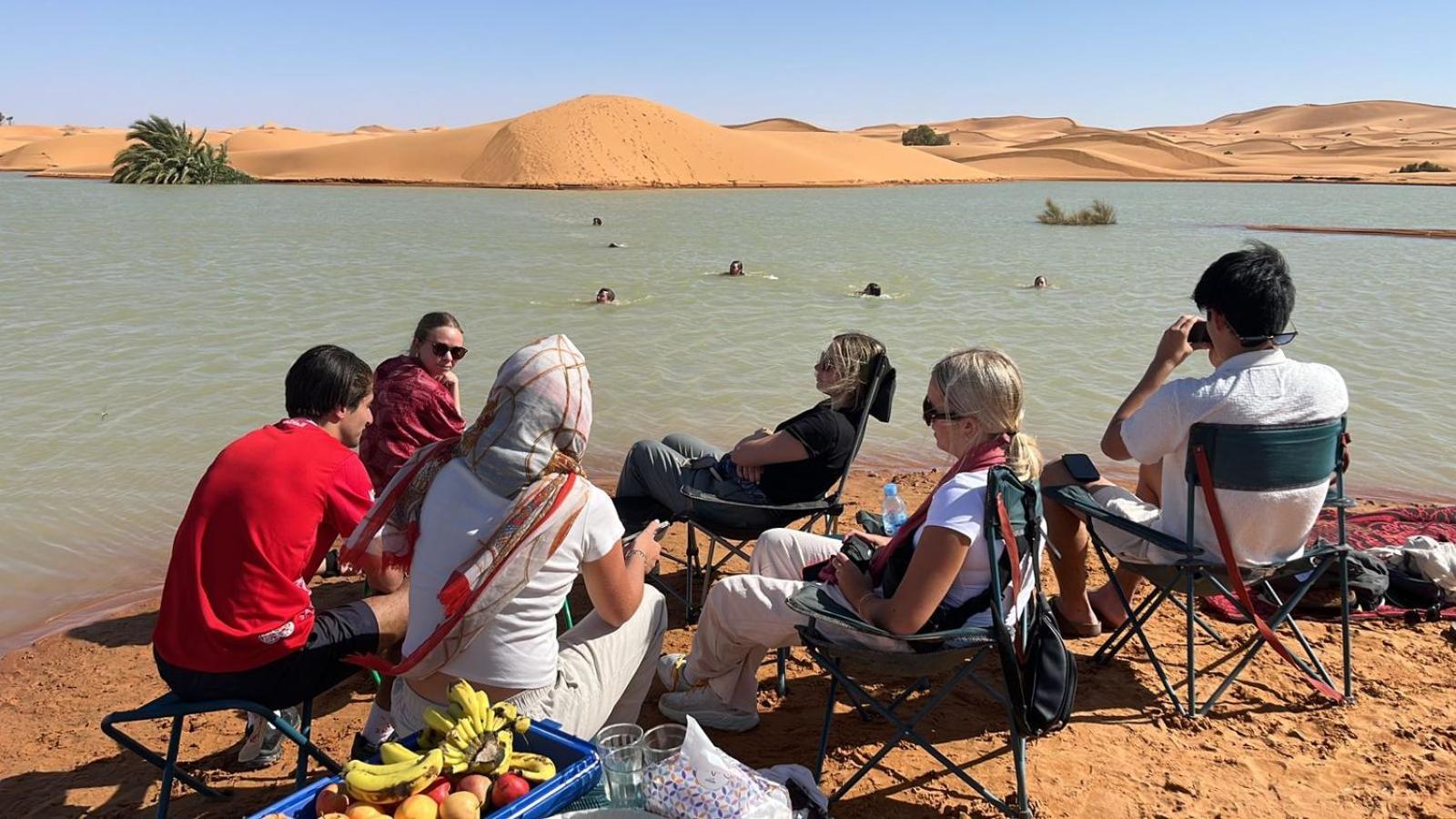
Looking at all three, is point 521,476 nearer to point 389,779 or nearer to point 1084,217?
point 389,779

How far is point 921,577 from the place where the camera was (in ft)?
9.48

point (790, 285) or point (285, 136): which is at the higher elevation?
point (285, 136)

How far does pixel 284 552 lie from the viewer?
3018 millimetres

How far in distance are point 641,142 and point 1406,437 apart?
5602cm

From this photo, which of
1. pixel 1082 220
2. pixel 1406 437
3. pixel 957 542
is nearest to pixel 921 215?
pixel 1082 220

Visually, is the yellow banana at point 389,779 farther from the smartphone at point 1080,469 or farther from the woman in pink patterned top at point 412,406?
the smartphone at point 1080,469

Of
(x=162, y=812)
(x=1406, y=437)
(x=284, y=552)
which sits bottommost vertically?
(x=1406, y=437)

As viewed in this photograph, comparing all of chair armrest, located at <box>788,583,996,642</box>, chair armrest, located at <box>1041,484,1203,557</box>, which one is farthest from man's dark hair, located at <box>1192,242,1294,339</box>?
chair armrest, located at <box>788,583,996,642</box>

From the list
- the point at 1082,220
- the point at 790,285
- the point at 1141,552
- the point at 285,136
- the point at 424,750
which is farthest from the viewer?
the point at 285,136

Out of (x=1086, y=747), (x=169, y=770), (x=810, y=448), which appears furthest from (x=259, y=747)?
(x=1086, y=747)

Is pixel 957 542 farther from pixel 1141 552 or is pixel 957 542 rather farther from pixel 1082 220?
pixel 1082 220

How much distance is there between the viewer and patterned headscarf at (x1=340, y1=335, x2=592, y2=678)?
2.66m

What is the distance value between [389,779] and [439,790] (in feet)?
0.38

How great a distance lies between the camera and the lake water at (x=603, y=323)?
745 centimetres
